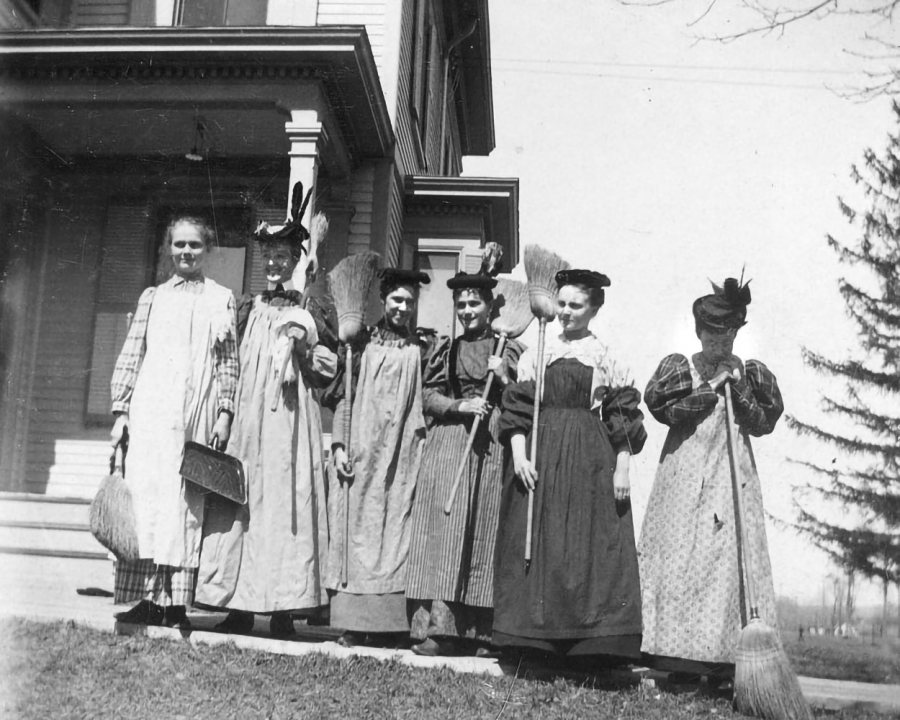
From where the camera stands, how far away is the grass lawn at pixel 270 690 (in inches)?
157

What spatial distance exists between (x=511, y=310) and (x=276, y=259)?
1328 mm

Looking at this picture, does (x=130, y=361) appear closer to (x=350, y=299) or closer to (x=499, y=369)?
(x=350, y=299)

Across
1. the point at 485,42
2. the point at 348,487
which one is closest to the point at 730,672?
the point at 348,487

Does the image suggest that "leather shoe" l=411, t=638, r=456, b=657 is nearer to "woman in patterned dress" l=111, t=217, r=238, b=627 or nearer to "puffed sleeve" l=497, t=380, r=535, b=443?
"puffed sleeve" l=497, t=380, r=535, b=443

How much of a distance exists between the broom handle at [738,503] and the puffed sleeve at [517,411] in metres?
0.95

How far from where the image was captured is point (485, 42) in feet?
54.9

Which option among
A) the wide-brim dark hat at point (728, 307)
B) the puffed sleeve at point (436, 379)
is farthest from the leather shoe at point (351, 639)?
the wide-brim dark hat at point (728, 307)

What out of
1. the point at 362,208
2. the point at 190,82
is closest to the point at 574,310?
the point at 190,82

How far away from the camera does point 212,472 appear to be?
4.78 metres

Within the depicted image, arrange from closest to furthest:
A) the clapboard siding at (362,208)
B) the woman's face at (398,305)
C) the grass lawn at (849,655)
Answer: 1. the woman's face at (398,305)
2. the clapboard siding at (362,208)
3. the grass lawn at (849,655)

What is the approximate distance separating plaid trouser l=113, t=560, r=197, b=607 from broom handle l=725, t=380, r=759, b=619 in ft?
8.81

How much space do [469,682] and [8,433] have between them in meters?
7.70

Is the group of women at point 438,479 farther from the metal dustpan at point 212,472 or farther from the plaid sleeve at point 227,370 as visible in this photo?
the metal dustpan at point 212,472

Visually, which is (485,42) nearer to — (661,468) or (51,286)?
(51,286)
